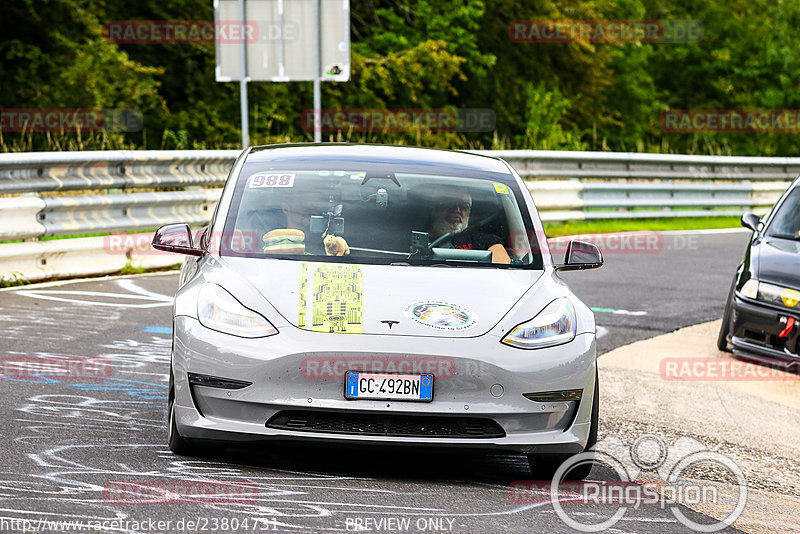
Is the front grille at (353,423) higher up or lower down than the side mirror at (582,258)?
lower down

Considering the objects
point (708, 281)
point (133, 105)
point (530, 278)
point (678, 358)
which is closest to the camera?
point (530, 278)

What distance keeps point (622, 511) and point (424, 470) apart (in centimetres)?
99

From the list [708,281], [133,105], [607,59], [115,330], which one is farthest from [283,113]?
[115,330]

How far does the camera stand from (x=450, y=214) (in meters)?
6.84

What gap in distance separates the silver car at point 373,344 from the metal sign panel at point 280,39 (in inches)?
521

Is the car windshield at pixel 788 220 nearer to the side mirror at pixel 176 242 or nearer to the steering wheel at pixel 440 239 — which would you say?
the steering wheel at pixel 440 239

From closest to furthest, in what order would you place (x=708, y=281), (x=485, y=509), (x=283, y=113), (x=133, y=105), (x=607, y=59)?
(x=485, y=509), (x=708, y=281), (x=133, y=105), (x=283, y=113), (x=607, y=59)

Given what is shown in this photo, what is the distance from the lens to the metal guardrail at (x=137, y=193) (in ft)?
40.3

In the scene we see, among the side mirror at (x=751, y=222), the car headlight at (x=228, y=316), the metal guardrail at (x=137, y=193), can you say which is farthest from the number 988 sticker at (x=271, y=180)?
the metal guardrail at (x=137, y=193)

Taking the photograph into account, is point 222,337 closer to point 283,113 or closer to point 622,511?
point 622,511

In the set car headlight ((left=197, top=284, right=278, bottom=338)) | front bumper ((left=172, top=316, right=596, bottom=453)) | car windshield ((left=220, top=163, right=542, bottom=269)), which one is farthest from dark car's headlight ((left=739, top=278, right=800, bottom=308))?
car headlight ((left=197, top=284, right=278, bottom=338))

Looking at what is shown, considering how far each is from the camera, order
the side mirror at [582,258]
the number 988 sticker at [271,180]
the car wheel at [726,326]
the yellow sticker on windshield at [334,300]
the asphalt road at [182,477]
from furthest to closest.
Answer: the car wheel at [726,326] < the side mirror at [582,258] < the number 988 sticker at [271,180] < the yellow sticker on windshield at [334,300] < the asphalt road at [182,477]

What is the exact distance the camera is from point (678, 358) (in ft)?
32.4

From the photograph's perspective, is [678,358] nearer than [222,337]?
No
